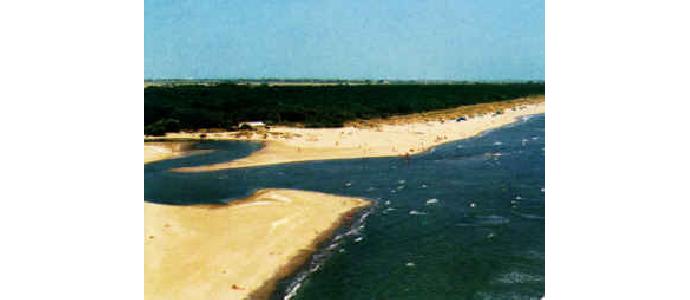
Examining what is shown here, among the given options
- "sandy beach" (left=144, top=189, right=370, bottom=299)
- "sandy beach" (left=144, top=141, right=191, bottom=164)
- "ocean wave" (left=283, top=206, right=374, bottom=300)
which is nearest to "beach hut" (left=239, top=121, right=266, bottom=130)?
"sandy beach" (left=144, top=141, right=191, bottom=164)

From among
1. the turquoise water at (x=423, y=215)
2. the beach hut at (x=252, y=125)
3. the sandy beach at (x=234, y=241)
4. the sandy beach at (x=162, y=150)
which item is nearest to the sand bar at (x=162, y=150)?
the sandy beach at (x=162, y=150)

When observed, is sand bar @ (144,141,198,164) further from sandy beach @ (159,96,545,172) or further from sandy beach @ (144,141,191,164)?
sandy beach @ (159,96,545,172)

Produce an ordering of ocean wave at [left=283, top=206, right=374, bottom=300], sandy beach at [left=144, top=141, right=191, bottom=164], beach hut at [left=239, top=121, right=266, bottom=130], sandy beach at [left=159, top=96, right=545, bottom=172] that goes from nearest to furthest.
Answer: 1. ocean wave at [left=283, top=206, right=374, bottom=300]
2. sandy beach at [left=144, top=141, right=191, bottom=164]
3. beach hut at [left=239, top=121, right=266, bottom=130]
4. sandy beach at [left=159, top=96, right=545, bottom=172]

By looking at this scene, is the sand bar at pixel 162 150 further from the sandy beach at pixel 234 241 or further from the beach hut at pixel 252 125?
the beach hut at pixel 252 125

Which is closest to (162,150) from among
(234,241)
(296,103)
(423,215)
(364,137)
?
(296,103)

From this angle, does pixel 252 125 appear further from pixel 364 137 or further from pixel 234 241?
pixel 234 241

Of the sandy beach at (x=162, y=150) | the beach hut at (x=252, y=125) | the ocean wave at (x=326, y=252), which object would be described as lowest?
the ocean wave at (x=326, y=252)
